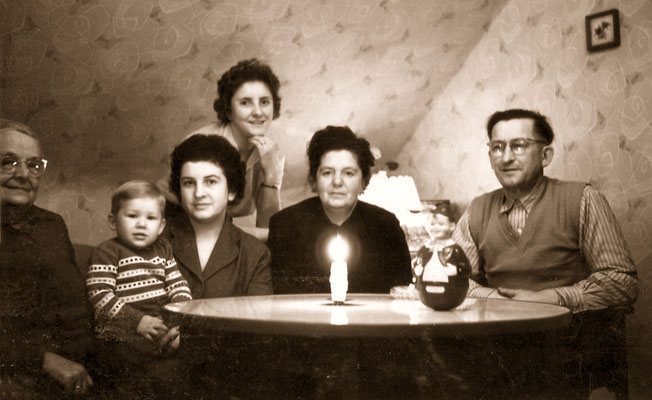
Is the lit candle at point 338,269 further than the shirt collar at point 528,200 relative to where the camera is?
No

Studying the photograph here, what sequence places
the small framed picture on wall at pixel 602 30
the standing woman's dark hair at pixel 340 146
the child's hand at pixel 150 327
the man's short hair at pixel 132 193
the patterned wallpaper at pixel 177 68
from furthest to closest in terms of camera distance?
the small framed picture on wall at pixel 602 30 → the patterned wallpaper at pixel 177 68 → the standing woman's dark hair at pixel 340 146 → the man's short hair at pixel 132 193 → the child's hand at pixel 150 327

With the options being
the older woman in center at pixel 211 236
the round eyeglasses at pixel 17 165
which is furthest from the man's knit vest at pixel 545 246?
the round eyeglasses at pixel 17 165

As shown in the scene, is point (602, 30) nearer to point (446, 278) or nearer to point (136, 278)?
point (446, 278)

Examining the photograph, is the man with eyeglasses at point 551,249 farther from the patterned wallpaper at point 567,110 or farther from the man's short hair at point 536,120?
the patterned wallpaper at point 567,110

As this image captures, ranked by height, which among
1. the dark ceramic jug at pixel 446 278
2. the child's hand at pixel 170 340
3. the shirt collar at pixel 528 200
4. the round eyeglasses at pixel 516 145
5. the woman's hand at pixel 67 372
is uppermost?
the round eyeglasses at pixel 516 145

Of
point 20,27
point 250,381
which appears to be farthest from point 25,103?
point 250,381

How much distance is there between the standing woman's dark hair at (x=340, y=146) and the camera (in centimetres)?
237

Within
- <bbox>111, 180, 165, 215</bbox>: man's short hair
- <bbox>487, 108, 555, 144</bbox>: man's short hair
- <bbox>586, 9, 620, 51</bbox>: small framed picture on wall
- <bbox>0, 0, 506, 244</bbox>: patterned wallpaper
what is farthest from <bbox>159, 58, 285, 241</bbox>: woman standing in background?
<bbox>586, 9, 620, 51</bbox>: small framed picture on wall

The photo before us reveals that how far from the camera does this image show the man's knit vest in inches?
88.8

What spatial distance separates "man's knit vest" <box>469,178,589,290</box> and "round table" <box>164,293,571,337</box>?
0.64 m

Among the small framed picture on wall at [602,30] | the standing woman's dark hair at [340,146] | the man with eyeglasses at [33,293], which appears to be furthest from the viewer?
the small framed picture on wall at [602,30]

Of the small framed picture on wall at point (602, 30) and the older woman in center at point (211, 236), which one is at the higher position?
the small framed picture on wall at point (602, 30)

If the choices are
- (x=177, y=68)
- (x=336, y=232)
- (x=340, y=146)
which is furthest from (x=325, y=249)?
(x=177, y=68)

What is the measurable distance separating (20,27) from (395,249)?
1530mm
